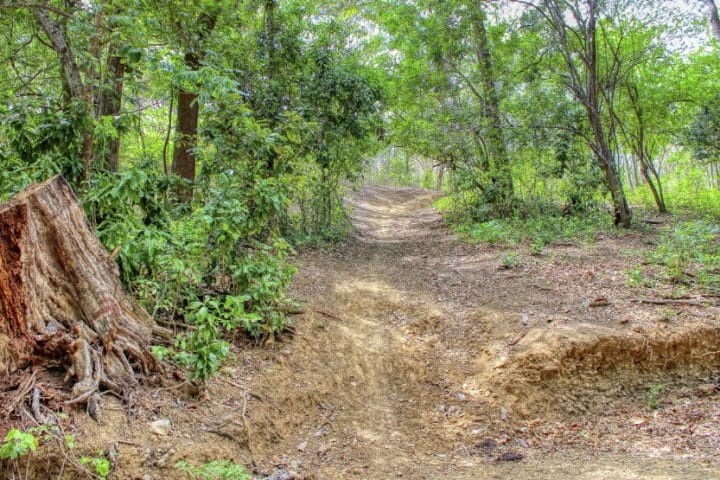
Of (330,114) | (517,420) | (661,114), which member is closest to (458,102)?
(330,114)

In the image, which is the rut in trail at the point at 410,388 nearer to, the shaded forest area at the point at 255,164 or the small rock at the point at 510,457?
the small rock at the point at 510,457

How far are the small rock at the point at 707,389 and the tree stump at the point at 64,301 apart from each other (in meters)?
5.76

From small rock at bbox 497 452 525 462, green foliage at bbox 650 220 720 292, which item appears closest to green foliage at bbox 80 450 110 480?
small rock at bbox 497 452 525 462

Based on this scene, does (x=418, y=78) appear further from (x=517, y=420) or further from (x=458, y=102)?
(x=517, y=420)

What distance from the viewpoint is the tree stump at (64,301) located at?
3.11 m

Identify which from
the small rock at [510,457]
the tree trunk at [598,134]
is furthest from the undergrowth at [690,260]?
the small rock at [510,457]

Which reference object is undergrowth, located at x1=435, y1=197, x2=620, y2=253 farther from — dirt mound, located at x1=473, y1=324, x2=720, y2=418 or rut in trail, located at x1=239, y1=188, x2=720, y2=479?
dirt mound, located at x1=473, y1=324, x2=720, y2=418

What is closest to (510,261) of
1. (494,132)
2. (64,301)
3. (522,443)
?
(522,443)

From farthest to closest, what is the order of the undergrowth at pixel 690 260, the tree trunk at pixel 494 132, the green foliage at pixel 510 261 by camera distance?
1. the tree trunk at pixel 494 132
2. the green foliage at pixel 510 261
3. the undergrowth at pixel 690 260

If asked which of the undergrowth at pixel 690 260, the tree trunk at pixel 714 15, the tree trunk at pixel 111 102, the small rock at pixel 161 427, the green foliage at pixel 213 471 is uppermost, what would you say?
the tree trunk at pixel 714 15

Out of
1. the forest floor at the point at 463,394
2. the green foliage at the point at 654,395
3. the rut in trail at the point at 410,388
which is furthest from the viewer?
the green foliage at the point at 654,395

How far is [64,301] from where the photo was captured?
361 centimetres

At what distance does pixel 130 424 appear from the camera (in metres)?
3.28

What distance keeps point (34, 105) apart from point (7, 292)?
2.38 m
